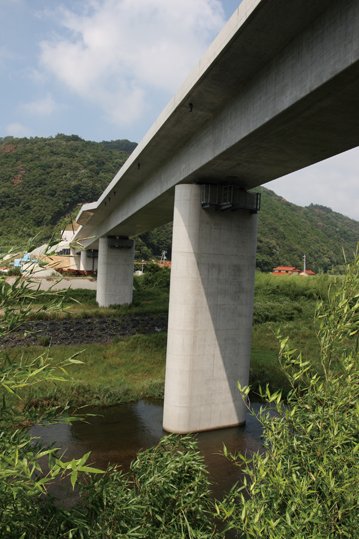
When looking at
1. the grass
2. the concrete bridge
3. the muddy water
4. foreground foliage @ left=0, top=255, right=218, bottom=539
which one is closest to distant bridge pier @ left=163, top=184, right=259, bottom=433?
the concrete bridge

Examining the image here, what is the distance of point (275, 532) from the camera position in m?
4.05

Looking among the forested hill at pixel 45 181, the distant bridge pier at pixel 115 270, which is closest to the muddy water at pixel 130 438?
the distant bridge pier at pixel 115 270

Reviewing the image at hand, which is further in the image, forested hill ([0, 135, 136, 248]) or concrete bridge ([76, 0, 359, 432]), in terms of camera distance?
forested hill ([0, 135, 136, 248])

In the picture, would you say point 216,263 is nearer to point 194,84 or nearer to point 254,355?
point 194,84

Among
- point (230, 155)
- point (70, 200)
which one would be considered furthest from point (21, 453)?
point (70, 200)

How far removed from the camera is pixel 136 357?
75.6 ft

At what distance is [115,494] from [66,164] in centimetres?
10352

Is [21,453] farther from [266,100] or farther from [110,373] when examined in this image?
[110,373]

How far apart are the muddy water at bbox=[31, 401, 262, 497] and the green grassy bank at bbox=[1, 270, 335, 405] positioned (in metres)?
1.22

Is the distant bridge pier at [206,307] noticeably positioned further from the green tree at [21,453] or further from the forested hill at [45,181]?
the forested hill at [45,181]

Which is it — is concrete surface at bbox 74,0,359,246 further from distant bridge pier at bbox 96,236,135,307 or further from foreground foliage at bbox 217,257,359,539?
distant bridge pier at bbox 96,236,135,307

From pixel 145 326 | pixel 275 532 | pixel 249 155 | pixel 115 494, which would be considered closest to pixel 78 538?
pixel 115 494

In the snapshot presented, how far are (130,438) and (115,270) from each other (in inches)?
914

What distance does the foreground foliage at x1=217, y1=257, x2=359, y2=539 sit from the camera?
4.03 meters
